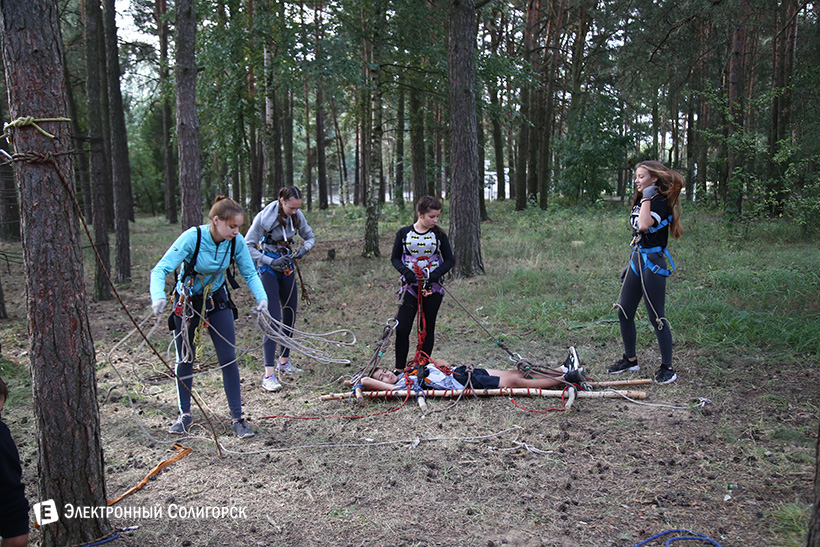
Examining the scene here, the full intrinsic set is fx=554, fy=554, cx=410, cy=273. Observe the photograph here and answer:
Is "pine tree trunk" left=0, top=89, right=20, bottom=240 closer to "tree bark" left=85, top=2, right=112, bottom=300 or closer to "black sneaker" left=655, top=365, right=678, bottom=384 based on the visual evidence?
"tree bark" left=85, top=2, right=112, bottom=300

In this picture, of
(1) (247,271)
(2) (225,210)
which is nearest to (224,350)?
(1) (247,271)

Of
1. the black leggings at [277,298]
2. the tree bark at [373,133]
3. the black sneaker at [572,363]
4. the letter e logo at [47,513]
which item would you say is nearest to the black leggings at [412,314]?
the black leggings at [277,298]

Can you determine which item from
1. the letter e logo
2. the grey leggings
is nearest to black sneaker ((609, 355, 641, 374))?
the grey leggings

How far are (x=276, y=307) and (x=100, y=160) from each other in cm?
666

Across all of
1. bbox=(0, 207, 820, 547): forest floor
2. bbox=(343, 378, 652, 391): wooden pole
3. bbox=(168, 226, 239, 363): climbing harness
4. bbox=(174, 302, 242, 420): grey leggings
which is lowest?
bbox=(0, 207, 820, 547): forest floor

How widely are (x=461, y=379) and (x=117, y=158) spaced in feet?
30.9

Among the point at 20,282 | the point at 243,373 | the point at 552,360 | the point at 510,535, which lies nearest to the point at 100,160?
the point at 20,282

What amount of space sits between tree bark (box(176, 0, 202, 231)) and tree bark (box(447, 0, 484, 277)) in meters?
4.09

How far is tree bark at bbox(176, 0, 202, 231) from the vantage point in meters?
7.83

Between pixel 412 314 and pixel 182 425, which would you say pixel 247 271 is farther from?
pixel 412 314

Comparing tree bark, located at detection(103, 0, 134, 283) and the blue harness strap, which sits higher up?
tree bark, located at detection(103, 0, 134, 283)

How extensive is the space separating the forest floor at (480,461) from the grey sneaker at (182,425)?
92mm

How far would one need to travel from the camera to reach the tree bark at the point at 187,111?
783 centimetres

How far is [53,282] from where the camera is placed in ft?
8.94
